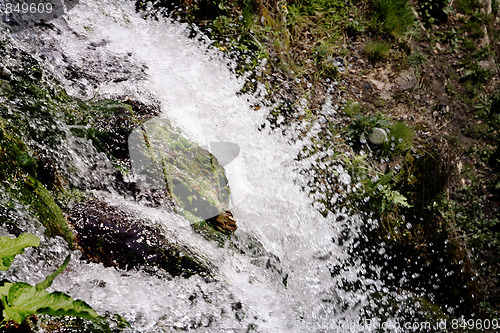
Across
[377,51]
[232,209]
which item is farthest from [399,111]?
[232,209]

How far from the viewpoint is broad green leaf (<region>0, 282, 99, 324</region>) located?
1.37m

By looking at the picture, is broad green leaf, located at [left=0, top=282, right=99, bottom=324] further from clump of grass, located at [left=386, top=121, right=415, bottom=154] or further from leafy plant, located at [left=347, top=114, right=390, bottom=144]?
clump of grass, located at [left=386, top=121, right=415, bottom=154]

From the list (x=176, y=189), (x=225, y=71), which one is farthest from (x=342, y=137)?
(x=176, y=189)

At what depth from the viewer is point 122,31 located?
396 cm

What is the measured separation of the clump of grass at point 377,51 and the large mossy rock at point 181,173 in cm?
291

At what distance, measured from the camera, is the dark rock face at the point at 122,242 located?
7.50 feet

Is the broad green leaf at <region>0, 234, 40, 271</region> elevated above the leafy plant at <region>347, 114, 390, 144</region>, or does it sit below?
below

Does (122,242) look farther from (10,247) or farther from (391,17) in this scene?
(391,17)

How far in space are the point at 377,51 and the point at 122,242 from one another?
4.12m

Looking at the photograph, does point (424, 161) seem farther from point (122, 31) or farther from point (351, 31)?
point (122, 31)

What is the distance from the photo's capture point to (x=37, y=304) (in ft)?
4.59

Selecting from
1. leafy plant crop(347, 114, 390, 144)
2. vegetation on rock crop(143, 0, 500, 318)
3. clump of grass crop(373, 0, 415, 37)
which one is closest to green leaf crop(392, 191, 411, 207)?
vegetation on rock crop(143, 0, 500, 318)

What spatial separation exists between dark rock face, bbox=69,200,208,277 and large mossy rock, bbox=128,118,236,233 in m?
0.43

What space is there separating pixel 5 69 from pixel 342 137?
11.1 feet
